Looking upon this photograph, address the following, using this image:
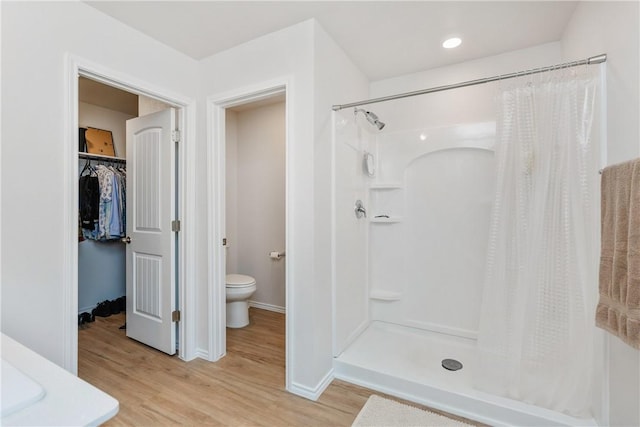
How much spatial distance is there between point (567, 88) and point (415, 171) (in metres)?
1.30

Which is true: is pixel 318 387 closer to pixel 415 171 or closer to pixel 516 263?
pixel 516 263

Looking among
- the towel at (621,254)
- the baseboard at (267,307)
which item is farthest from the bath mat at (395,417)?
the baseboard at (267,307)

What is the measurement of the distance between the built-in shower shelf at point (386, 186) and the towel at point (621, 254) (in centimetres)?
154

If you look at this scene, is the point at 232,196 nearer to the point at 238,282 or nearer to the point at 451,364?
Answer: the point at 238,282

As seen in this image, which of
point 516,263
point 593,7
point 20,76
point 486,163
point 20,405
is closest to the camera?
point 20,405

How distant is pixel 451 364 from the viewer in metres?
2.22

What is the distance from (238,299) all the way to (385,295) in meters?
1.46

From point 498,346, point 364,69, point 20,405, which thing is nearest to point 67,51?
point 20,405

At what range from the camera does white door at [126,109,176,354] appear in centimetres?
245

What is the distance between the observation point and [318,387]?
2.01m

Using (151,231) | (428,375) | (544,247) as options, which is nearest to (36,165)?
(151,231)

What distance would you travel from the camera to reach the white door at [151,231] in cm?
245

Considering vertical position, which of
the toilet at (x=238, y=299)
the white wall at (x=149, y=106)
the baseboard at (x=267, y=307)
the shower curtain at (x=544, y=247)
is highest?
the white wall at (x=149, y=106)

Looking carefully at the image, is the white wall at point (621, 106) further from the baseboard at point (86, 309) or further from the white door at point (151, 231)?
the baseboard at point (86, 309)
